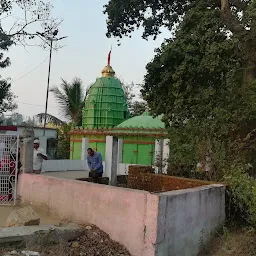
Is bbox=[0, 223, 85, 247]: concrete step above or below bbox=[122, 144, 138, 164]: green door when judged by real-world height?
below

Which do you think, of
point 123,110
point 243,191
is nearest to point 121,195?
point 243,191

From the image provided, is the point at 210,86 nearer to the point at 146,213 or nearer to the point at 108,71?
the point at 146,213

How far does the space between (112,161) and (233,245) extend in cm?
727

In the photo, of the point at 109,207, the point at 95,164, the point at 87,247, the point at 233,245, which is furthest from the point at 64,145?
the point at 87,247

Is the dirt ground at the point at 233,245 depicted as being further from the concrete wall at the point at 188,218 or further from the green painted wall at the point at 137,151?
the green painted wall at the point at 137,151

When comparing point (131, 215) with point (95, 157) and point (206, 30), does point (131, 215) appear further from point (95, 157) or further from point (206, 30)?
point (206, 30)

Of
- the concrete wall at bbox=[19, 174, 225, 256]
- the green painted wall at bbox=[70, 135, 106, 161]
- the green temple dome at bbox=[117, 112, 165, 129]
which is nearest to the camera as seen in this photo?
the concrete wall at bbox=[19, 174, 225, 256]

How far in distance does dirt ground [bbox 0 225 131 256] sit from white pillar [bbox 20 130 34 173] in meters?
3.01

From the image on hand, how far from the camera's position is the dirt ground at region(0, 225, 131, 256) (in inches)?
214

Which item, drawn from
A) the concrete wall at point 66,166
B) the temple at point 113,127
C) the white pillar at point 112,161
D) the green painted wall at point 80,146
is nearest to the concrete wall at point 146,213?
the white pillar at point 112,161

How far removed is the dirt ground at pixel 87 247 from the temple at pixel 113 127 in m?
11.1

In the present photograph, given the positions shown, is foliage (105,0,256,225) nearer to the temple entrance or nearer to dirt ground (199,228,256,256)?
dirt ground (199,228,256,256)

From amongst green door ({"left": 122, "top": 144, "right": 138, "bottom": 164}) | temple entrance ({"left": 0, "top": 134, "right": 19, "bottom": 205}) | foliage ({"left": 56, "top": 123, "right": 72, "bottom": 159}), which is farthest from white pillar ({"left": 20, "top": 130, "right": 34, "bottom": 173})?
foliage ({"left": 56, "top": 123, "right": 72, "bottom": 159})

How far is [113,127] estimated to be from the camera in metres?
24.4
